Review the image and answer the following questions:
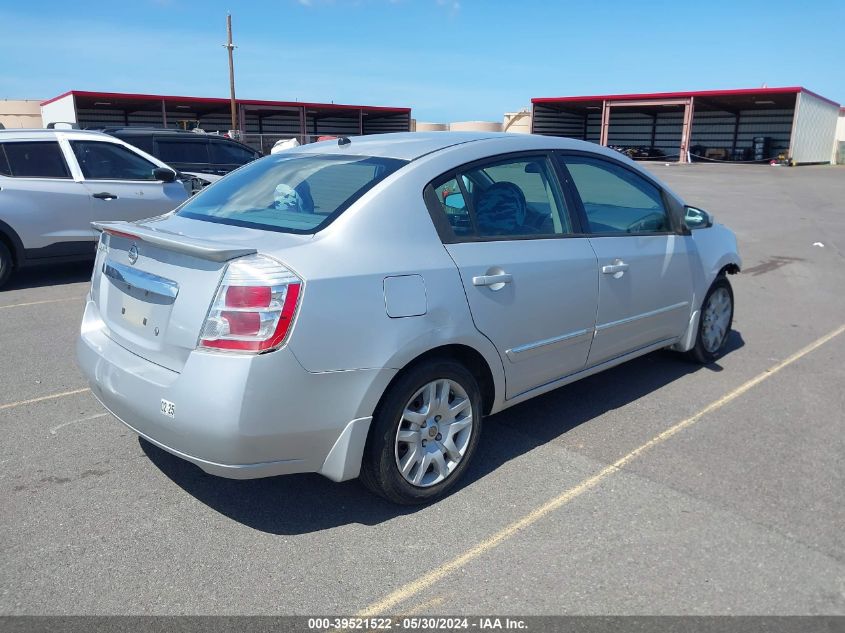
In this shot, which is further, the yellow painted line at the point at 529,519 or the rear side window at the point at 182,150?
the rear side window at the point at 182,150

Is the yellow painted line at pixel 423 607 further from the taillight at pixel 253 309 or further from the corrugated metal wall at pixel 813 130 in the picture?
the corrugated metal wall at pixel 813 130

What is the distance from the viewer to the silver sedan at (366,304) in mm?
2836

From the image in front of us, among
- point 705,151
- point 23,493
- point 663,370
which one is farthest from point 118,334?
point 705,151

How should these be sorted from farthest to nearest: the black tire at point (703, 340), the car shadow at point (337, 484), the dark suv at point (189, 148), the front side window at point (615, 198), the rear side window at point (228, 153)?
the rear side window at point (228, 153) → the dark suv at point (189, 148) → the black tire at point (703, 340) → the front side window at point (615, 198) → the car shadow at point (337, 484)

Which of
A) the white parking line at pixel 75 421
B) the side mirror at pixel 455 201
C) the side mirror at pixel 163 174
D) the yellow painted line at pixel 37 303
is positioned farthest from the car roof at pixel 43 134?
the side mirror at pixel 455 201

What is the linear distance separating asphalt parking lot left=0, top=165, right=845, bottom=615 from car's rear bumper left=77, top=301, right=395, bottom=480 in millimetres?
419

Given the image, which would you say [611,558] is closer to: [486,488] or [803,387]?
[486,488]

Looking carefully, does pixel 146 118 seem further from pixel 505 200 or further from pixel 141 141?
pixel 505 200

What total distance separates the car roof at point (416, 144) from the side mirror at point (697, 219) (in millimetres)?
1313

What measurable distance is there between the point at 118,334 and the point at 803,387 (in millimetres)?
4595

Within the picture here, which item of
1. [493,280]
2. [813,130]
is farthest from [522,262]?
[813,130]

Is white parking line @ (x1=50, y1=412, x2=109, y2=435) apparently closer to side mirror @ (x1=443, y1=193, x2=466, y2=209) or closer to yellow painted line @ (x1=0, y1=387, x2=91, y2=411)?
yellow painted line @ (x1=0, y1=387, x2=91, y2=411)

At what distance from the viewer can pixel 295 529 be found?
321 centimetres

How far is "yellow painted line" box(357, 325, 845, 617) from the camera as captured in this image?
108 inches
